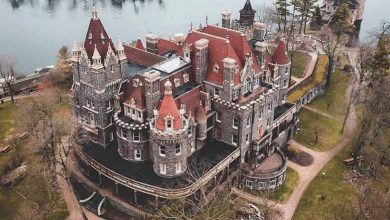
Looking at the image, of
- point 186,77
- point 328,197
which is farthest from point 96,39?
point 328,197

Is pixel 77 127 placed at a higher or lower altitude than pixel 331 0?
lower

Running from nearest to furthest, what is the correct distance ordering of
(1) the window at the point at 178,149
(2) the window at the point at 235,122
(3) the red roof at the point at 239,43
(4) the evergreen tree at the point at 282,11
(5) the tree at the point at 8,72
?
(1) the window at the point at 178,149, (2) the window at the point at 235,122, (3) the red roof at the point at 239,43, (5) the tree at the point at 8,72, (4) the evergreen tree at the point at 282,11

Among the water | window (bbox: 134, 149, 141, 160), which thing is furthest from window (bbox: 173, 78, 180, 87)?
the water

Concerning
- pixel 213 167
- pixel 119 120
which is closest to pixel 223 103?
pixel 213 167

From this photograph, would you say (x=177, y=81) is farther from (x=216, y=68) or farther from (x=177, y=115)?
(x=177, y=115)

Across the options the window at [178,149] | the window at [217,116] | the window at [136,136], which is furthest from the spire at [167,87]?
the window at [217,116]

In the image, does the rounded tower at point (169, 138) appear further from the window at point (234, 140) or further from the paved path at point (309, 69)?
the paved path at point (309, 69)

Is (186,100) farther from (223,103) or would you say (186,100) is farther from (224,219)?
(224,219)
